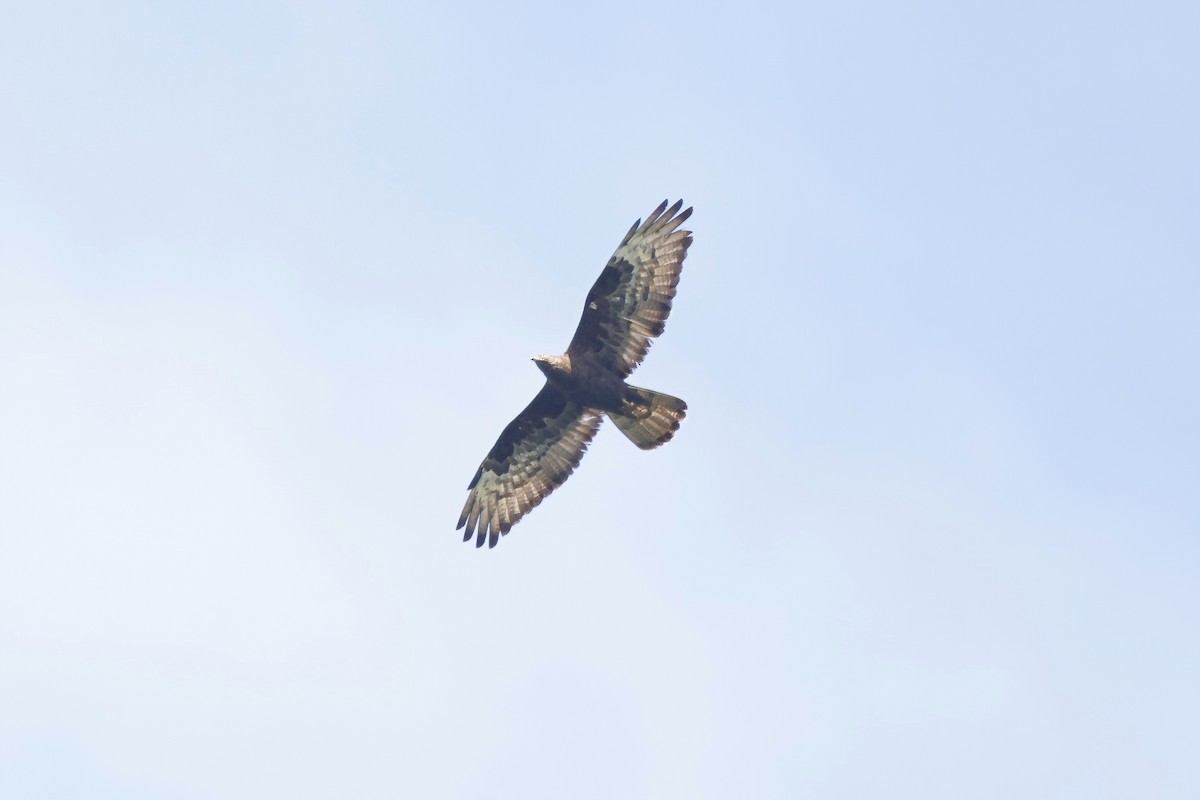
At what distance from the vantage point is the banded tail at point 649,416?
2477 centimetres

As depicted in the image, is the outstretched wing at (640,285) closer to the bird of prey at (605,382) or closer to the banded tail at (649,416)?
the bird of prey at (605,382)

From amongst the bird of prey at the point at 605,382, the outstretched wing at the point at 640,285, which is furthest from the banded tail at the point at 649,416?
the outstretched wing at the point at 640,285

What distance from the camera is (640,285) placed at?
24391 mm

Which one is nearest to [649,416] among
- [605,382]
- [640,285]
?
[605,382]

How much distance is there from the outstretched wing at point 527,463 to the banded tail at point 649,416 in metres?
0.64

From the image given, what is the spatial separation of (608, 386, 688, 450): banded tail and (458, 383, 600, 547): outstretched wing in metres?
0.64

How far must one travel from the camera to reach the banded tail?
24.8m

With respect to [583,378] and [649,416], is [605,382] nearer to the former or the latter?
[583,378]

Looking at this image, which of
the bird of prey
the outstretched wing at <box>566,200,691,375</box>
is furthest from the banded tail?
the outstretched wing at <box>566,200,691,375</box>

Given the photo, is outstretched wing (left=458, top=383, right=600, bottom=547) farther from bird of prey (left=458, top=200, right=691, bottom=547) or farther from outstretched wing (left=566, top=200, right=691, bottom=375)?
outstretched wing (left=566, top=200, right=691, bottom=375)

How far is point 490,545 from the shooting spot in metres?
26.1

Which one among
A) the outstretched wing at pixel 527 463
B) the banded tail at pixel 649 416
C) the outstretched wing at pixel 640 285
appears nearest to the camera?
the outstretched wing at pixel 640 285

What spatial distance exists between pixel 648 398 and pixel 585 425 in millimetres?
1203

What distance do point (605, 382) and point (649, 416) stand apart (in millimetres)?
840
